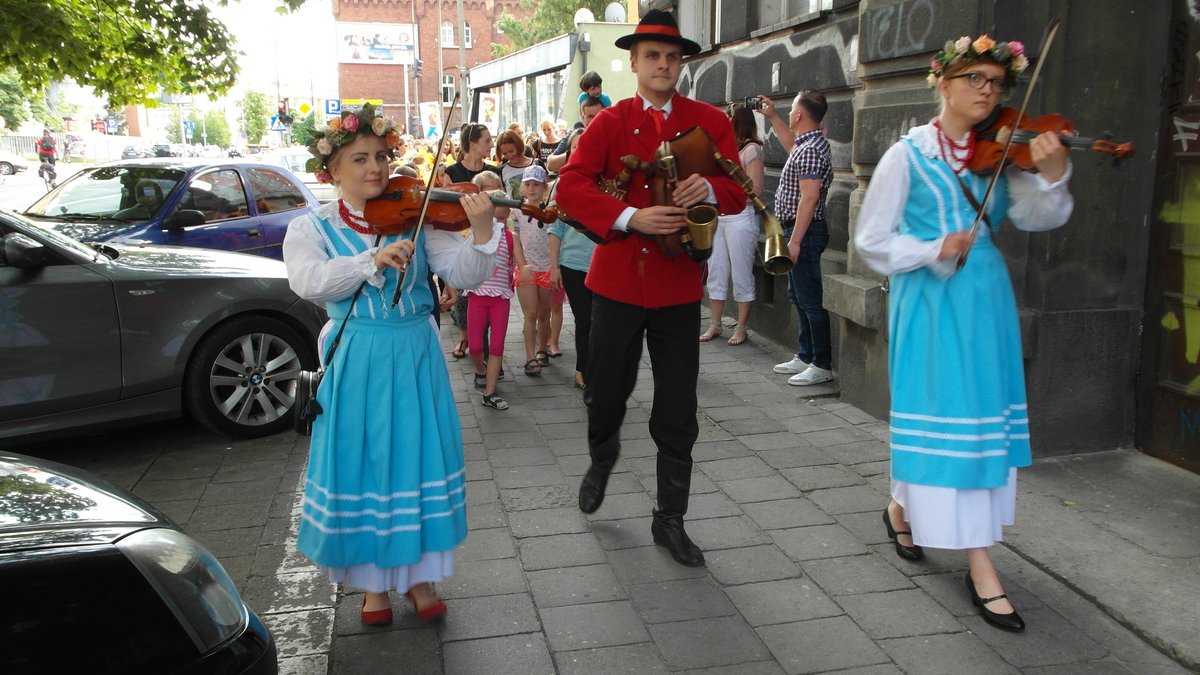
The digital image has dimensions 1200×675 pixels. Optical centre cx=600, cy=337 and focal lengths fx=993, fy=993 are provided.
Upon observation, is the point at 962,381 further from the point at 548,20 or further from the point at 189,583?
the point at 548,20

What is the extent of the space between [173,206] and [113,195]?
600mm

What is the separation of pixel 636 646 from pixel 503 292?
12.6 feet

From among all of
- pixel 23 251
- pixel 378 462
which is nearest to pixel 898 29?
pixel 378 462

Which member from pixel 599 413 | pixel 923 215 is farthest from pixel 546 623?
pixel 923 215

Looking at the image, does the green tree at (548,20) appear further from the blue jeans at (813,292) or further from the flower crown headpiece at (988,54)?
the flower crown headpiece at (988,54)

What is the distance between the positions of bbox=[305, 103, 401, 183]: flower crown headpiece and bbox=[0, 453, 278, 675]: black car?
1360mm

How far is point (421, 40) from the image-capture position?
71250 millimetres

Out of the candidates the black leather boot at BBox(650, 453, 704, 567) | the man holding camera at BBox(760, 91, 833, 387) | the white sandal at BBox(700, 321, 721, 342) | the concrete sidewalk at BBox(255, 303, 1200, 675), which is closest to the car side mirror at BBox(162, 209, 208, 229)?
the concrete sidewalk at BBox(255, 303, 1200, 675)

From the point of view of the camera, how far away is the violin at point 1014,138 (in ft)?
11.1

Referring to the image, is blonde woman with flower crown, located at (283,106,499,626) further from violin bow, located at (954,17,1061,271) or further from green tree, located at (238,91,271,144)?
green tree, located at (238,91,271,144)

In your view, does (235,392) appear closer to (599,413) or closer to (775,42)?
(599,413)

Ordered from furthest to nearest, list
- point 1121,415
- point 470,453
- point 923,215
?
point 470,453, point 1121,415, point 923,215

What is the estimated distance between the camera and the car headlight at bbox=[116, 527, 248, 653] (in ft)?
7.32

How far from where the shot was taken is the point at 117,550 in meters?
2.23
